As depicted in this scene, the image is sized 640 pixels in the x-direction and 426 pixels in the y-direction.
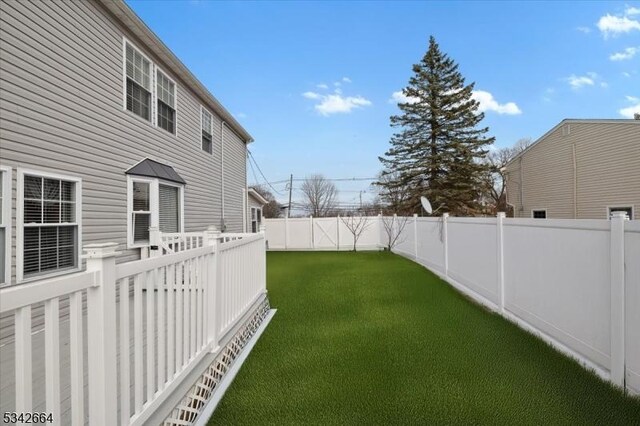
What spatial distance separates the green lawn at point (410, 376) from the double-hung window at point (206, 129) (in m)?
6.44

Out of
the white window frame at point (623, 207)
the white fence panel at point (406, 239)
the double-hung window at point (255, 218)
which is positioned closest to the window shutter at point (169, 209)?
the white fence panel at point (406, 239)

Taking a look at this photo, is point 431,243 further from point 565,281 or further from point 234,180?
point 234,180

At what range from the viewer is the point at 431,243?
371 inches

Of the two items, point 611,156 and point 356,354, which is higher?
point 611,156

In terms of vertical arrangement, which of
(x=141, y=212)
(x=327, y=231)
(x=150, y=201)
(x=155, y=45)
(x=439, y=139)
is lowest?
(x=327, y=231)

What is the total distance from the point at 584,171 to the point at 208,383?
51.0 ft

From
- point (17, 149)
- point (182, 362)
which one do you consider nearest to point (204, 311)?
point (182, 362)

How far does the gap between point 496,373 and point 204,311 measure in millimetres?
2548

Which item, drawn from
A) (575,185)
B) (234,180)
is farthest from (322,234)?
(575,185)

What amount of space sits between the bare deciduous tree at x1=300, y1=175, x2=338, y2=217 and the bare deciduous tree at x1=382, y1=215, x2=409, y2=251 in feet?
57.7

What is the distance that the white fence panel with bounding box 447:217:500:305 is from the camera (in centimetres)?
542

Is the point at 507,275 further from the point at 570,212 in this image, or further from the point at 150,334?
the point at 570,212

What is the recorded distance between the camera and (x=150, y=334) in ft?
6.71

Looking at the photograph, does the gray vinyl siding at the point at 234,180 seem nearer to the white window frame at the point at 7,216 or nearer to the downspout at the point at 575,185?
the white window frame at the point at 7,216
